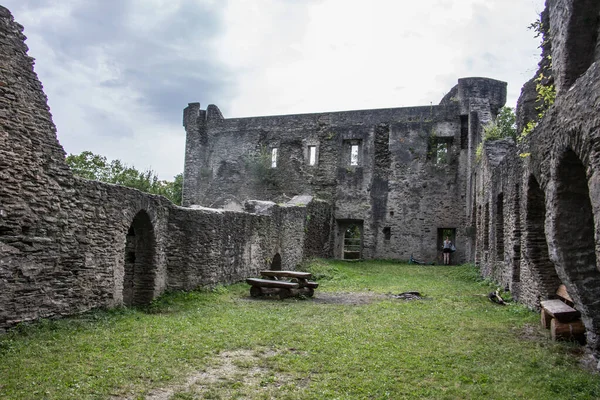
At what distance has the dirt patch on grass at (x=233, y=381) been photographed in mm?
5004

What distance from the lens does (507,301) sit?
36.3 feet

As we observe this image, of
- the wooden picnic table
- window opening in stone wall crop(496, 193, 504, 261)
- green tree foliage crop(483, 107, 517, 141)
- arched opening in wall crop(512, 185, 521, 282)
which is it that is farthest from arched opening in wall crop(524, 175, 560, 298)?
green tree foliage crop(483, 107, 517, 141)

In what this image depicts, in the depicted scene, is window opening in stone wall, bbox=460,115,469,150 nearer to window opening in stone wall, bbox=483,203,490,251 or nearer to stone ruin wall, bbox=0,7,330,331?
window opening in stone wall, bbox=483,203,490,251

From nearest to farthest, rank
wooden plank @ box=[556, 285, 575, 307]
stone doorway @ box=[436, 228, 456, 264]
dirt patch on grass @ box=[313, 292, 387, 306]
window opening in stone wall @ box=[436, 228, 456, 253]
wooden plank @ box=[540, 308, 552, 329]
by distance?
wooden plank @ box=[556, 285, 575, 307] < wooden plank @ box=[540, 308, 552, 329] < dirt patch on grass @ box=[313, 292, 387, 306] < stone doorway @ box=[436, 228, 456, 264] < window opening in stone wall @ box=[436, 228, 456, 253]

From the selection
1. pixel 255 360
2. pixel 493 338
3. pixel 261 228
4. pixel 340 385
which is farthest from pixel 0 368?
pixel 261 228

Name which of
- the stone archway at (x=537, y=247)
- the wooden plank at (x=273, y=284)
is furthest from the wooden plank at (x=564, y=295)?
the wooden plank at (x=273, y=284)

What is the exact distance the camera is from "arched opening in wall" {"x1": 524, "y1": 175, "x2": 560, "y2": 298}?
887cm

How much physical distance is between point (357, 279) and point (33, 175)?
36.2 ft

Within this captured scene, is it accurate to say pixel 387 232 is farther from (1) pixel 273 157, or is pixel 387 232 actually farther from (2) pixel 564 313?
(2) pixel 564 313

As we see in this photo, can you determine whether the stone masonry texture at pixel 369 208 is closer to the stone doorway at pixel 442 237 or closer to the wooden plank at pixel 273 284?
the stone doorway at pixel 442 237

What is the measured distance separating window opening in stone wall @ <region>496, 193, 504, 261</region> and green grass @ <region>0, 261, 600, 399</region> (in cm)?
354

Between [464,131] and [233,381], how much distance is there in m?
20.9

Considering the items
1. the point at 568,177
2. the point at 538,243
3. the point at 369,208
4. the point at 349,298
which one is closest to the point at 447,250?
the point at 369,208

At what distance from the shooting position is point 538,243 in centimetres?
943
